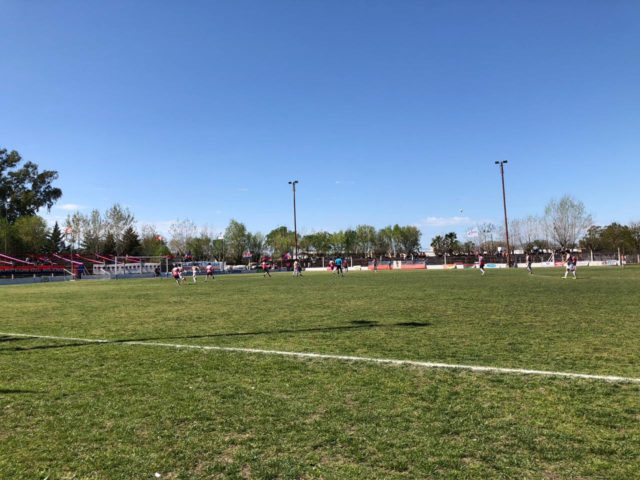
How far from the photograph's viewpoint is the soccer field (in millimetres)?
3748

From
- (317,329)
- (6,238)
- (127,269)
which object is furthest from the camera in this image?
(6,238)

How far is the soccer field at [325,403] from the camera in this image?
12.3 ft

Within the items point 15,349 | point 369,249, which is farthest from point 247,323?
point 369,249

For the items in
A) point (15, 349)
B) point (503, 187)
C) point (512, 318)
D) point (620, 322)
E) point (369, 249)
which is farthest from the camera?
point (369, 249)

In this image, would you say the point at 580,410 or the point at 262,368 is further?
the point at 262,368

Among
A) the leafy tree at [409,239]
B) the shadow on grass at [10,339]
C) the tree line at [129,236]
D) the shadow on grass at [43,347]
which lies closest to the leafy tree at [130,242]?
the tree line at [129,236]

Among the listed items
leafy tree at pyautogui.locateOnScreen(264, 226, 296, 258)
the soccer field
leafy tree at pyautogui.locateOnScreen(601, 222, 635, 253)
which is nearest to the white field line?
the soccer field

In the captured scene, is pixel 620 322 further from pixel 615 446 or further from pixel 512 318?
pixel 615 446

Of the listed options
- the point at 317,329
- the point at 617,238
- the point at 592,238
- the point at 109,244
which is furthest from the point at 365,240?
the point at 317,329

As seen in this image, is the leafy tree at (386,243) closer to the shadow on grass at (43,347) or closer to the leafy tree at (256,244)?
the leafy tree at (256,244)

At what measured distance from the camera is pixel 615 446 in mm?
3914

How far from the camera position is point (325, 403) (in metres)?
→ 5.23

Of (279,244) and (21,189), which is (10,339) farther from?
(279,244)

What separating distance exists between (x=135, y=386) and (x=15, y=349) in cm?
454
